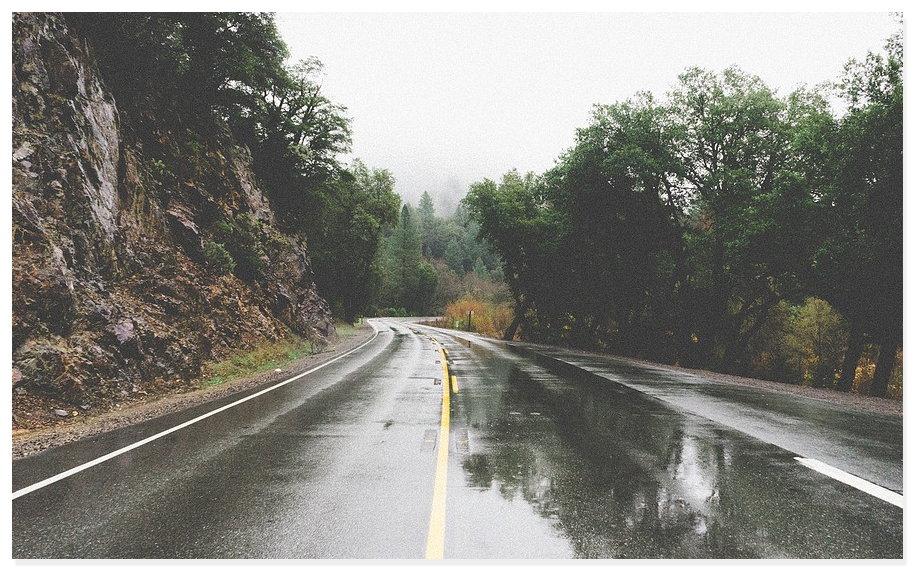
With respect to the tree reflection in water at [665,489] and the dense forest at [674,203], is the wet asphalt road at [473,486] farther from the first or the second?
the dense forest at [674,203]

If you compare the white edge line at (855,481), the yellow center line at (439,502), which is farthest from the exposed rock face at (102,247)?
the white edge line at (855,481)

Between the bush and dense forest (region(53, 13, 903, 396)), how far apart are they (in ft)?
0.28

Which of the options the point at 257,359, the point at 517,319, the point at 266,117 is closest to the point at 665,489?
the point at 257,359

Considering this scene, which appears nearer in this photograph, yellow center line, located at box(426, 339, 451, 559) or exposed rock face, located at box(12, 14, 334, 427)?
yellow center line, located at box(426, 339, 451, 559)

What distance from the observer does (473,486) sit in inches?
184

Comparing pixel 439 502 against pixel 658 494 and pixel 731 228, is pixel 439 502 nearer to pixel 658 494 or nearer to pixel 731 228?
pixel 658 494

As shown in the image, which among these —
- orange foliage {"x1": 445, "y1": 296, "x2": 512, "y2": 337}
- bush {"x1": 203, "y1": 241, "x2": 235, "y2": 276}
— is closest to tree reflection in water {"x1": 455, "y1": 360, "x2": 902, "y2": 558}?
bush {"x1": 203, "y1": 241, "x2": 235, "y2": 276}

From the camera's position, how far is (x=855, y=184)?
12688 millimetres

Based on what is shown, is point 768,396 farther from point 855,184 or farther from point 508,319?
point 508,319

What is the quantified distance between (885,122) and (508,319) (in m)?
41.6

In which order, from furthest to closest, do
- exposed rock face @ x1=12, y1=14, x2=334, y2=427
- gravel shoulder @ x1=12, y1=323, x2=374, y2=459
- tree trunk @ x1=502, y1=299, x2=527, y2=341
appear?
1. tree trunk @ x1=502, y1=299, x2=527, y2=341
2. exposed rock face @ x1=12, y1=14, x2=334, y2=427
3. gravel shoulder @ x1=12, y1=323, x2=374, y2=459

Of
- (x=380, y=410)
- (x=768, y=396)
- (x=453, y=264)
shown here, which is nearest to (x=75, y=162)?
(x=380, y=410)

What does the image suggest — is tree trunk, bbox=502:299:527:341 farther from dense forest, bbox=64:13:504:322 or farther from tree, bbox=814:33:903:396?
tree, bbox=814:33:903:396

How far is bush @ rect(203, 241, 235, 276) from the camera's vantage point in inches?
682
